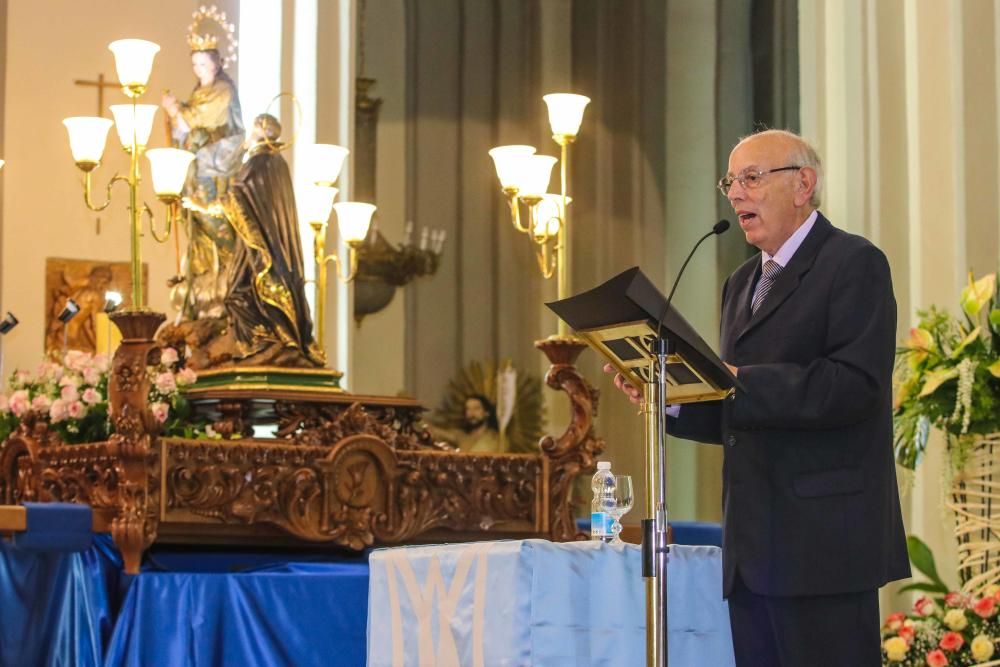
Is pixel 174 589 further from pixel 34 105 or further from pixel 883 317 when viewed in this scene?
pixel 34 105

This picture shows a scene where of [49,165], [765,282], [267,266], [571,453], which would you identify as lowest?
[571,453]

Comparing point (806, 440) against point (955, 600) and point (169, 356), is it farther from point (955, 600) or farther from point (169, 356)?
point (169, 356)

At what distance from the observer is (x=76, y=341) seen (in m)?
10.0

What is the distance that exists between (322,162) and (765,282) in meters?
4.48

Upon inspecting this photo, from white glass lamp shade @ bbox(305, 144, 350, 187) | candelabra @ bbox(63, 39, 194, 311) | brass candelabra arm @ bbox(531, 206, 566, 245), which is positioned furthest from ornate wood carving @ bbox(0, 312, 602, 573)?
white glass lamp shade @ bbox(305, 144, 350, 187)

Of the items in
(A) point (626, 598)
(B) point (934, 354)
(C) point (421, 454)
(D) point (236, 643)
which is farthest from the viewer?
(C) point (421, 454)

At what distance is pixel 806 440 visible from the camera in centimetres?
324

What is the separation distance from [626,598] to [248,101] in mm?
8267

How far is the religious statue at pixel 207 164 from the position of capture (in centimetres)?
766

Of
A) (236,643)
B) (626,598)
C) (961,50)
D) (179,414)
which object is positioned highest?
(961,50)

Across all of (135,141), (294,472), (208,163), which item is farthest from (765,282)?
(208,163)

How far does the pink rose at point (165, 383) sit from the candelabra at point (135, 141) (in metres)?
0.33

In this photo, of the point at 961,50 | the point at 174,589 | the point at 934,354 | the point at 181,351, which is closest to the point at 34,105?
the point at 181,351

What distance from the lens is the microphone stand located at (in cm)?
299
